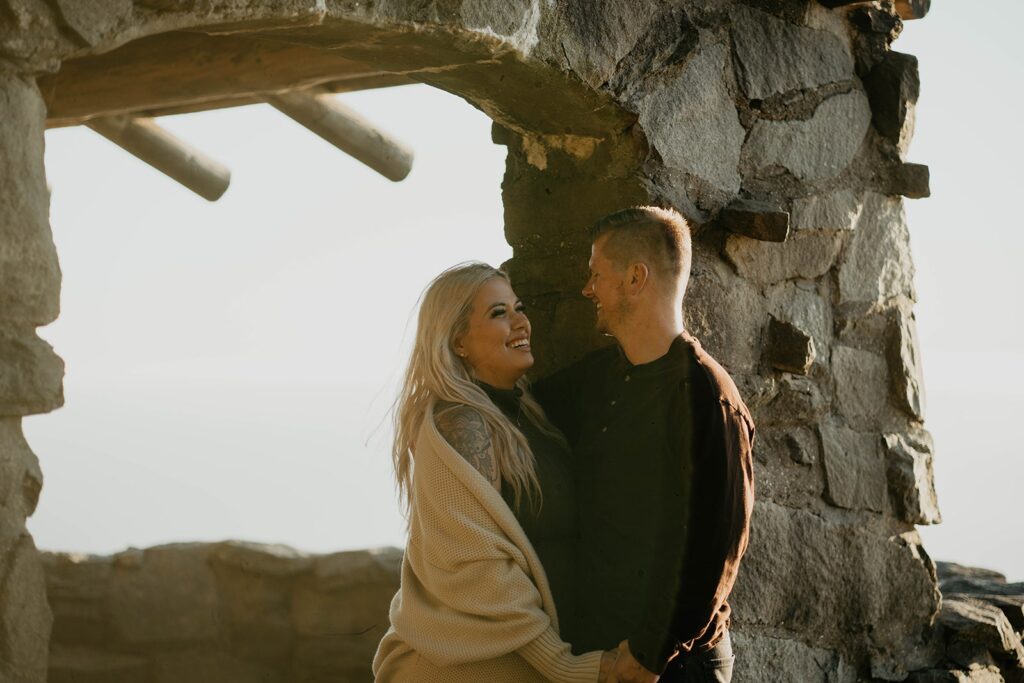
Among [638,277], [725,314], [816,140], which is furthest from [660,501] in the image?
[816,140]

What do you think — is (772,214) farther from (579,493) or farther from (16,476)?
(16,476)

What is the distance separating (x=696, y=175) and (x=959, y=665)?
4.80 ft

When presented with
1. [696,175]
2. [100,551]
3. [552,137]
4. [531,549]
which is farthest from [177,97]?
[531,549]

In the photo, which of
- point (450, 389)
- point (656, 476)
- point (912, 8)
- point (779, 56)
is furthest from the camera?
point (912, 8)

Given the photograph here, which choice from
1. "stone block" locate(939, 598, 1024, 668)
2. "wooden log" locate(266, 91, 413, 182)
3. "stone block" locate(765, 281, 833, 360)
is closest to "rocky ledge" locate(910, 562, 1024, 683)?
"stone block" locate(939, 598, 1024, 668)

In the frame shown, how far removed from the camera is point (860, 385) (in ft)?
9.63

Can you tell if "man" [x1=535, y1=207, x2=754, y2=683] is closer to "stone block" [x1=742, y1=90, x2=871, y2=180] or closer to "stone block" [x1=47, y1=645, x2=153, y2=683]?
"stone block" [x1=742, y1=90, x2=871, y2=180]

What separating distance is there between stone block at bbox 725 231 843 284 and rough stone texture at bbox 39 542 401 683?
1794 mm

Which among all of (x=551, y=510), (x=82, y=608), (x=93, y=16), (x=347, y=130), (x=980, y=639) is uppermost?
(x=347, y=130)

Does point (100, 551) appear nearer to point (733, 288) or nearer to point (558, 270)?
point (558, 270)

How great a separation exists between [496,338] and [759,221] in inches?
29.5

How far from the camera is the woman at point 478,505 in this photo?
6.89ft

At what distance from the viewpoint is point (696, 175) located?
2.67 meters

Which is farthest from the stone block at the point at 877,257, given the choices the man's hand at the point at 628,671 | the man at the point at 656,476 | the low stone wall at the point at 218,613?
the low stone wall at the point at 218,613
